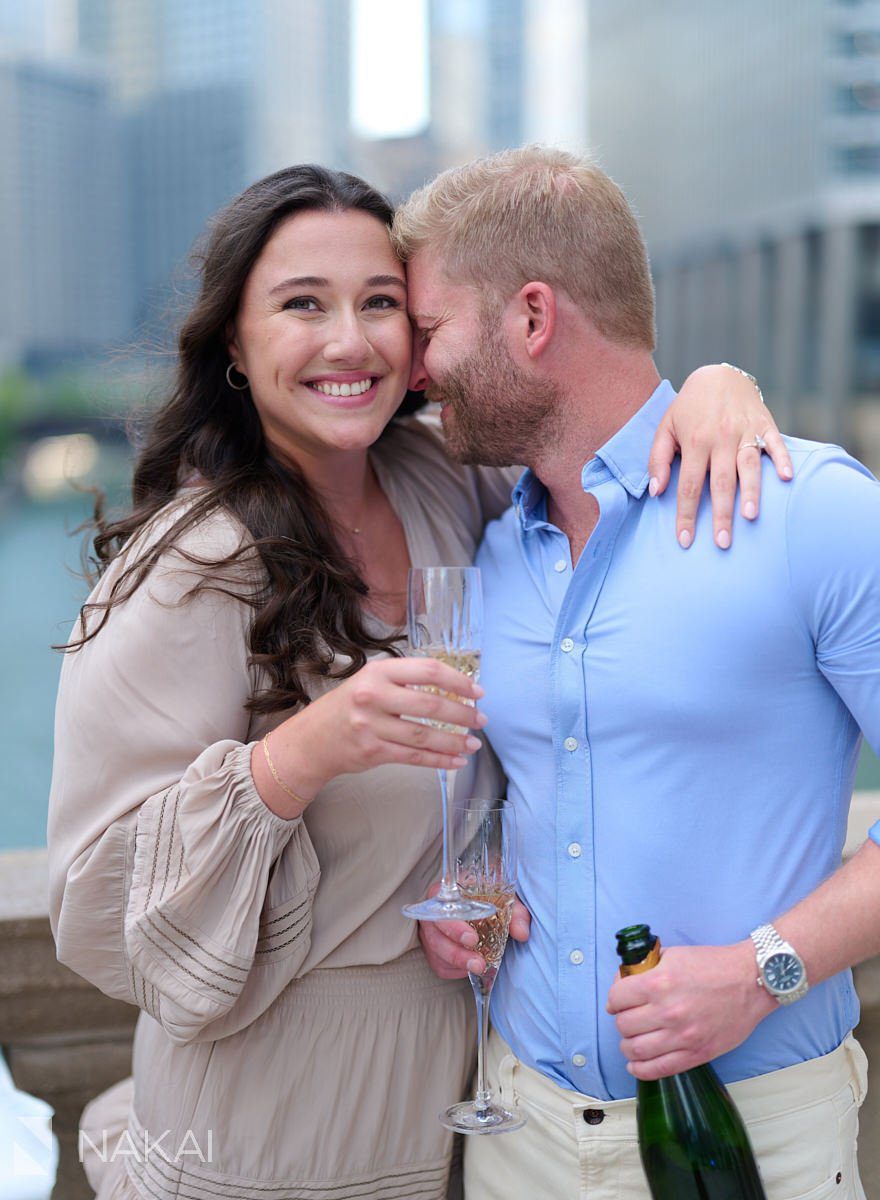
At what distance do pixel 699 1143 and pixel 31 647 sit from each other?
79.5ft

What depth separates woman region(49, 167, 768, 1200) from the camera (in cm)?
181

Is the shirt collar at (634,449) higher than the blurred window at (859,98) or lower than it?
lower

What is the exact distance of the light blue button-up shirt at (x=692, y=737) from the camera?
5.49 ft

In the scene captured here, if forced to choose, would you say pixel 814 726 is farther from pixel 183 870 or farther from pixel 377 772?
pixel 183 870

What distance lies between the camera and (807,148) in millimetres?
63438

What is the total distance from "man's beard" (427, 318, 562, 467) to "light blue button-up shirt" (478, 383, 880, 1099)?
0.57 ft

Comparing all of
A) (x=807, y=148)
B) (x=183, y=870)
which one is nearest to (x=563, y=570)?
(x=183, y=870)

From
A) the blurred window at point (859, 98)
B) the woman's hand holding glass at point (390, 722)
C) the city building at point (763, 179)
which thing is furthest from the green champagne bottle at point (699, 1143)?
the blurred window at point (859, 98)

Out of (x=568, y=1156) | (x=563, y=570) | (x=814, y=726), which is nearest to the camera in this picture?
(x=814, y=726)

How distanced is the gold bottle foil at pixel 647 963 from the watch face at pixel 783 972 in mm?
139

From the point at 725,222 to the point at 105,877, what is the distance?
68.5m

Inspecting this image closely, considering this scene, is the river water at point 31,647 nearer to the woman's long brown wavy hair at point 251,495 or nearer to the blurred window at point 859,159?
the woman's long brown wavy hair at point 251,495

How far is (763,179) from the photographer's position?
65312mm

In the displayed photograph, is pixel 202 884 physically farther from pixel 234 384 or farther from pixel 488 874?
pixel 234 384
